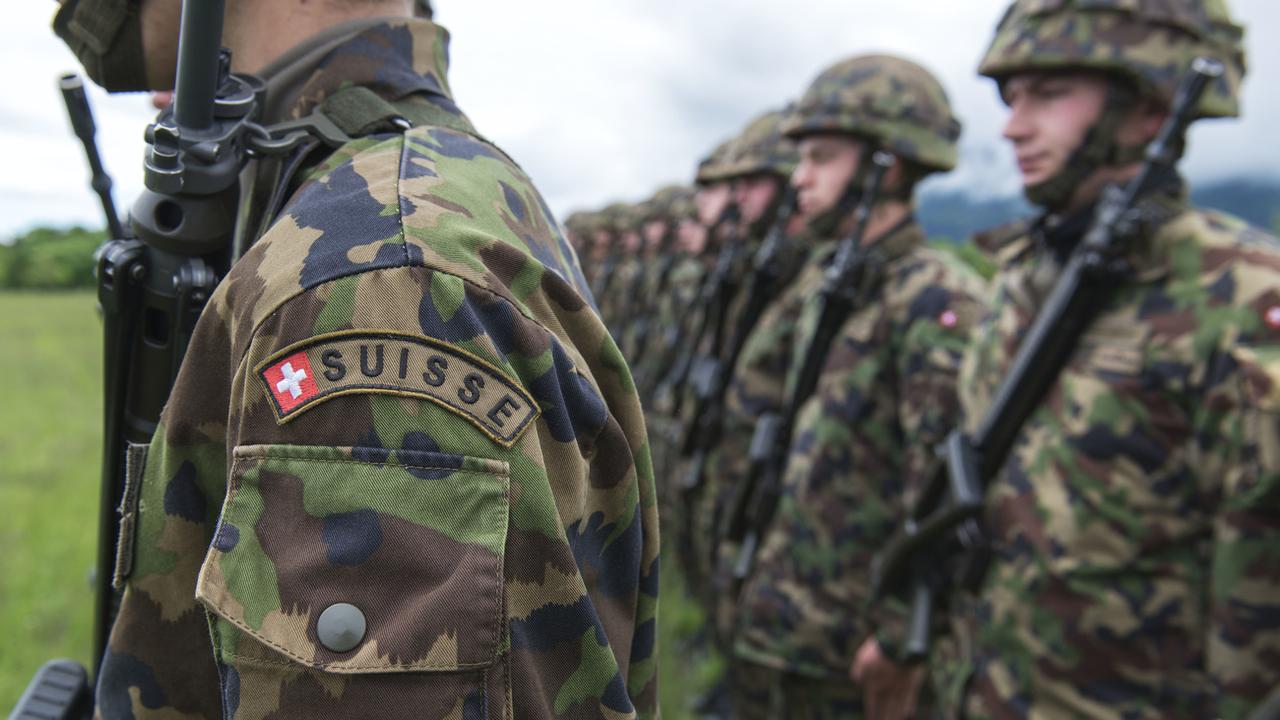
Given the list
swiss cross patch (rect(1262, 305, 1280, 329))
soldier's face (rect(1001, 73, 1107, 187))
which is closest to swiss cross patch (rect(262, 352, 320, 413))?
swiss cross patch (rect(1262, 305, 1280, 329))

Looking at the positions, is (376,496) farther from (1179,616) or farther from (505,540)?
(1179,616)

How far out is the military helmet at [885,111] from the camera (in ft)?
12.8

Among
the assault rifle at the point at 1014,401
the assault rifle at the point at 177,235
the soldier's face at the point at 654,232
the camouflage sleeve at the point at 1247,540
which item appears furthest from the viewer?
the soldier's face at the point at 654,232

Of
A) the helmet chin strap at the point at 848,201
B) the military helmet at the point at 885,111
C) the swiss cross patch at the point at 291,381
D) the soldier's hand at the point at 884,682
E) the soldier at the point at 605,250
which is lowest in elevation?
the soldier at the point at 605,250

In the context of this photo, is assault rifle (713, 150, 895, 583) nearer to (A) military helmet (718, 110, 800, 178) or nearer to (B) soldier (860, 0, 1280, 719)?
(B) soldier (860, 0, 1280, 719)

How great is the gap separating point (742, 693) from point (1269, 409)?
8.53ft

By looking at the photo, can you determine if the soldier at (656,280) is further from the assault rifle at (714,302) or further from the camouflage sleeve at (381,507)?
the camouflage sleeve at (381,507)

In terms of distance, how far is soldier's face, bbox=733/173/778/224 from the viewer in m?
5.71

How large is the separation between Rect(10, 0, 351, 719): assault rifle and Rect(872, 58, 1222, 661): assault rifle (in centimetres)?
193

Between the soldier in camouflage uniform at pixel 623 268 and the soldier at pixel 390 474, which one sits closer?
the soldier at pixel 390 474

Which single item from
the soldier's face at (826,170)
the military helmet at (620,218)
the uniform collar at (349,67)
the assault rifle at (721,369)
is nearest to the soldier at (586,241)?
the military helmet at (620,218)

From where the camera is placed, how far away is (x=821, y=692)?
3.47 metres

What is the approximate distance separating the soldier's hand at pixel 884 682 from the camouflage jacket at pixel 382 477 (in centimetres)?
227

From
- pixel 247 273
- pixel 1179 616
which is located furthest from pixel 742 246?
pixel 247 273
